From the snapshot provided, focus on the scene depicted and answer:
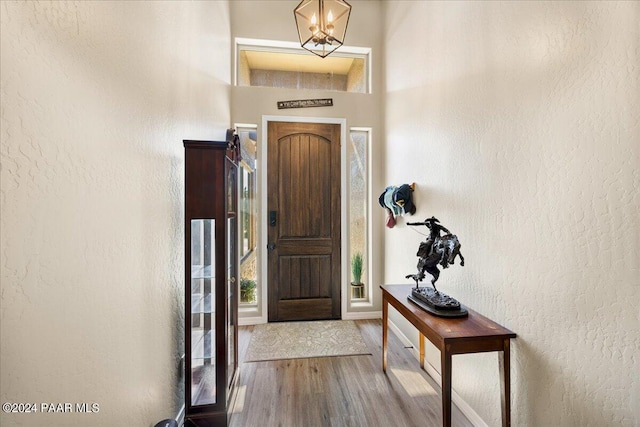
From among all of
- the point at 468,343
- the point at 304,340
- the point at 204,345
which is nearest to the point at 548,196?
the point at 468,343

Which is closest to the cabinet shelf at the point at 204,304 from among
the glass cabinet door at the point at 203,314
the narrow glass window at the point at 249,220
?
the glass cabinet door at the point at 203,314

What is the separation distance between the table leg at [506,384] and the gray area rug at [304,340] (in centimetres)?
138

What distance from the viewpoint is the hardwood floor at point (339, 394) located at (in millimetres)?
1812

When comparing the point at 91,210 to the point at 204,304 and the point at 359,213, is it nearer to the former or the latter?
the point at 204,304

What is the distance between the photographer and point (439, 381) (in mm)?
2172

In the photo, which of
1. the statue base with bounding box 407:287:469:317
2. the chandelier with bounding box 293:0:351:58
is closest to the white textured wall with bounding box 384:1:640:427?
the statue base with bounding box 407:287:469:317

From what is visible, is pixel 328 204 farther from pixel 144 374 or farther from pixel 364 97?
pixel 144 374

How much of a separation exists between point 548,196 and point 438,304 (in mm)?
831

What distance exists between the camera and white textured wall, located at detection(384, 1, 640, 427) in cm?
100

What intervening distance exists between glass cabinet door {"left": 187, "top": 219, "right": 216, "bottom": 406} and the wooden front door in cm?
167

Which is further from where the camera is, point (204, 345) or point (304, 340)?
point (304, 340)

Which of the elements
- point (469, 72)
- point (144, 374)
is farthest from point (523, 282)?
point (144, 374)

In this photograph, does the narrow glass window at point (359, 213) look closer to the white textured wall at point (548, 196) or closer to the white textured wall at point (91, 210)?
the white textured wall at point (548, 196)

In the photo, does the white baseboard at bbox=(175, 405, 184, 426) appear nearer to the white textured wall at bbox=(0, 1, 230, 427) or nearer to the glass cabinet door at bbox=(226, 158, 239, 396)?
the white textured wall at bbox=(0, 1, 230, 427)
